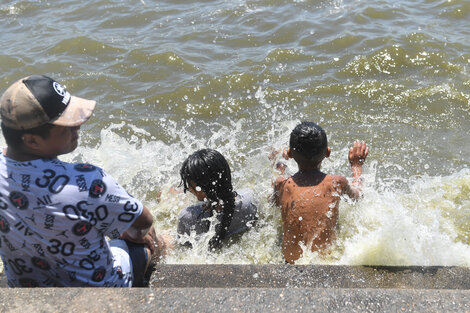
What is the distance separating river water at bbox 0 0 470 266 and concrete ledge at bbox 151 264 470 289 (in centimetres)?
21

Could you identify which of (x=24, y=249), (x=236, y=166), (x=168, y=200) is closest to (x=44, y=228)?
(x=24, y=249)

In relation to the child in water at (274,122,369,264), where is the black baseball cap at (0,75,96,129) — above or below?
above

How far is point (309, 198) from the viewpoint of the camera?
3514 millimetres

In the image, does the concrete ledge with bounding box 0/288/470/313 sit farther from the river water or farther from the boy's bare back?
the boy's bare back

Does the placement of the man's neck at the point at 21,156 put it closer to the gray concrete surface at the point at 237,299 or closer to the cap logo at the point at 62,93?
the cap logo at the point at 62,93

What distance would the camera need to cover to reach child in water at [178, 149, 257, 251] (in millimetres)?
3480

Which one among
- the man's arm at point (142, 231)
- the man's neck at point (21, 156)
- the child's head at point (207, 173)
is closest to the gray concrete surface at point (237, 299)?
the man's arm at point (142, 231)

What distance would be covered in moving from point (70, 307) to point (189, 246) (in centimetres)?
148

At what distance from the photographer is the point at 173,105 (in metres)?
6.84

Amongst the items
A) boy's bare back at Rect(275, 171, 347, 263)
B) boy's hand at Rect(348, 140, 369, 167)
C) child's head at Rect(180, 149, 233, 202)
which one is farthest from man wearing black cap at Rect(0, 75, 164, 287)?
boy's hand at Rect(348, 140, 369, 167)

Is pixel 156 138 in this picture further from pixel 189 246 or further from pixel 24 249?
pixel 24 249

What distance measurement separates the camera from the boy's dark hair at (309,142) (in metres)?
3.52

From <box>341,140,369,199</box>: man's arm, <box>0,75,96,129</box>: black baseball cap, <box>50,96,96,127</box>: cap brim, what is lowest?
<box>341,140,369,199</box>: man's arm

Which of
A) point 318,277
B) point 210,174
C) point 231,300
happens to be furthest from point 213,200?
point 231,300
